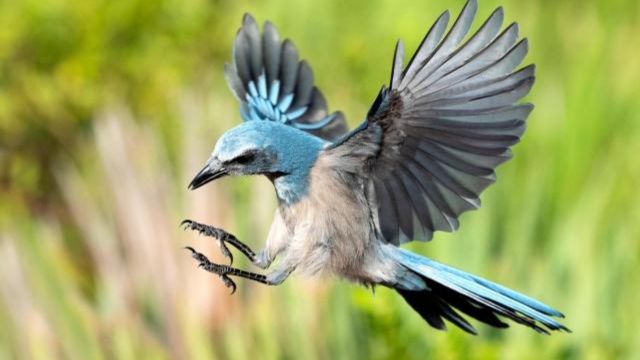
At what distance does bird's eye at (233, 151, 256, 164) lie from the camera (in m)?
3.25

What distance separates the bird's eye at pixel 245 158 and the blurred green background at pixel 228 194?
1.27 meters

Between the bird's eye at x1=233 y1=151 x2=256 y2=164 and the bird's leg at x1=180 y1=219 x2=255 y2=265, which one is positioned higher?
the bird's eye at x1=233 y1=151 x2=256 y2=164

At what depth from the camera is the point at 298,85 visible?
4.36 m

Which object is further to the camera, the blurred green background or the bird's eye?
the blurred green background

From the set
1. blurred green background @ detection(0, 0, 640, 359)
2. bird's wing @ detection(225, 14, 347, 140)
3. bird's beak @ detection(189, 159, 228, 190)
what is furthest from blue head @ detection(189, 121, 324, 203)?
blurred green background @ detection(0, 0, 640, 359)

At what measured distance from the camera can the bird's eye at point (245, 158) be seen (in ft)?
10.6

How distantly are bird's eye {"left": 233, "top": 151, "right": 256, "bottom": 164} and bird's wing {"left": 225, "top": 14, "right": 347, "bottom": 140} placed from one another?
0.92 metres

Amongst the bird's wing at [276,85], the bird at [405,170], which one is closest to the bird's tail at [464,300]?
the bird at [405,170]

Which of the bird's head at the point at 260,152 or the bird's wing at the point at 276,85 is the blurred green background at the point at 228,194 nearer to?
the bird's wing at the point at 276,85

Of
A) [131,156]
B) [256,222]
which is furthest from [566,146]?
[131,156]

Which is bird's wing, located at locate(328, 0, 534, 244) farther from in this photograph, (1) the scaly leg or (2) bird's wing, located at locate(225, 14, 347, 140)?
(2) bird's wing, located at locate(225, 14, 347, 140)

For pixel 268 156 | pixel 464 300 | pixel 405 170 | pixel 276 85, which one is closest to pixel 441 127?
pixel 405 170

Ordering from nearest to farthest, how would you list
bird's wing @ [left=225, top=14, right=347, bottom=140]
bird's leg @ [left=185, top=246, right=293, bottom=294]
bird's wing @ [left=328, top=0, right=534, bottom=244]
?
bird's wing @ [left=328, top=0, right=534, bottom=244]
bird's leg @ [left=185, top=246, right=293, bottom=294]
bird's wing @ [left=225, top=14, right=347, bottom=140]

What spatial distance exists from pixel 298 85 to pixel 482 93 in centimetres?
114
